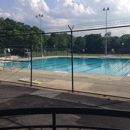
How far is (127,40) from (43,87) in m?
8.44

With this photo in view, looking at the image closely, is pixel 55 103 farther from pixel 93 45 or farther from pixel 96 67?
pixel 93 45

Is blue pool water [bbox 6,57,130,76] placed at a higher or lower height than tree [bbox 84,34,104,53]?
lower

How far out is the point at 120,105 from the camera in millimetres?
6391

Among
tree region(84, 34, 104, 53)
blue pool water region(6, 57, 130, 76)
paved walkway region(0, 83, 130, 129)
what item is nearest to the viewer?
paved walkway region(0, 83, 130, 129)

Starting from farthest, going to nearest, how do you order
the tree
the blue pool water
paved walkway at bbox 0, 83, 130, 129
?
the tree → the blue pool water → paved walkway at bbox 0, 83, 130, 129

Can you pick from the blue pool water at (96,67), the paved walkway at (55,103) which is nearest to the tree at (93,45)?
the blue pool water at (96,67)

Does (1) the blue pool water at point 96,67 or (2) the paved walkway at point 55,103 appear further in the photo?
(1) the blue pool water at point 96,67

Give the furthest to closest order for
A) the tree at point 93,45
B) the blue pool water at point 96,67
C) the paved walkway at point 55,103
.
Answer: the tree at point 93,45 < the blue pool water at point 96,67 < the paved walkway at point 55,103

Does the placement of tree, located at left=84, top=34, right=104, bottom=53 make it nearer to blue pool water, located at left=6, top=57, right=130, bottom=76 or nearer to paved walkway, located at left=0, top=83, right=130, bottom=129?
blue pool water, located at left=6, top=57, right=130, bottom=76

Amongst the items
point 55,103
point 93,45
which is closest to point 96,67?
point 93,45

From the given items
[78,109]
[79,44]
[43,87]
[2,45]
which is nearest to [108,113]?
[78,109]

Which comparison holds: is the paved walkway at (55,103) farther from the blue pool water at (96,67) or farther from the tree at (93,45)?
the tree at (93,45)

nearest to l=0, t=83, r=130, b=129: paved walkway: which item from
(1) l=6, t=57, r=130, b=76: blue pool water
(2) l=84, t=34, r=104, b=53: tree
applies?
(1) l=6, t=57, r=130, b=76: blue pool water

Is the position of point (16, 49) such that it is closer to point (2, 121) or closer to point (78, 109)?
point (2, 121)
